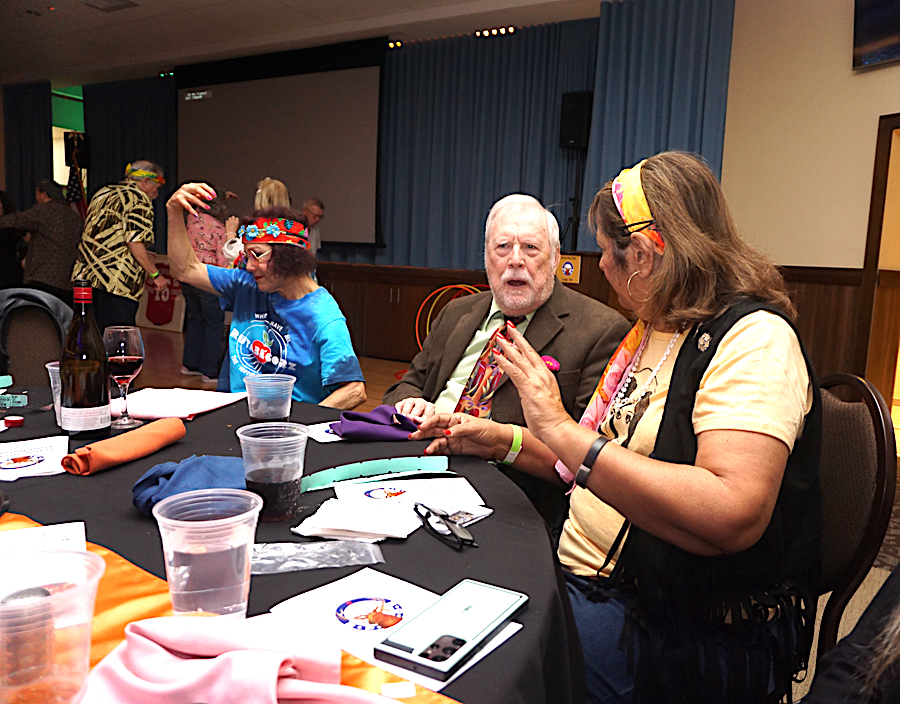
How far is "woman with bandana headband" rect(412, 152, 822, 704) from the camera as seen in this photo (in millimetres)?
1108

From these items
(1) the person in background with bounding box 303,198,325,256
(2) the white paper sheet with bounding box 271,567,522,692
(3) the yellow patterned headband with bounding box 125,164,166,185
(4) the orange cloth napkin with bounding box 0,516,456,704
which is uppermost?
(3) the yellow patterned headband with bounding box 125,164,166,185

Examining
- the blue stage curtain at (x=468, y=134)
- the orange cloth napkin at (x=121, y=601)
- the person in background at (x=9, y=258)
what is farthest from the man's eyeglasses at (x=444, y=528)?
the blue stage curtain at (x=468, y=134)

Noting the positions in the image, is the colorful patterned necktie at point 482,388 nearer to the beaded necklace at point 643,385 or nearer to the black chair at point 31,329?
the beaded necklace at point 643,385

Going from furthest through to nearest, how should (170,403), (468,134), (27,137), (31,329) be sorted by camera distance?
(27,137), (468,134), (31,329), (170,403)

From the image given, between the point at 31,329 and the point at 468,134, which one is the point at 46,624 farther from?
the point at 468,134

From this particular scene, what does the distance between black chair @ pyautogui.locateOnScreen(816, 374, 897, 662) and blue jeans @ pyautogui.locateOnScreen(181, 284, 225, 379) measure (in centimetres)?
533

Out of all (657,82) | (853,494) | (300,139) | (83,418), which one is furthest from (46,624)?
(300,139)

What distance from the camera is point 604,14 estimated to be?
610 cm

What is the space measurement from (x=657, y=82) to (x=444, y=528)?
19.3ft

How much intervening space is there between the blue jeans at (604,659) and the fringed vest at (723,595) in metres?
0.02

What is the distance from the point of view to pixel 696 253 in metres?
1.29

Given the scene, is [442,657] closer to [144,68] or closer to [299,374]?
[299,374]

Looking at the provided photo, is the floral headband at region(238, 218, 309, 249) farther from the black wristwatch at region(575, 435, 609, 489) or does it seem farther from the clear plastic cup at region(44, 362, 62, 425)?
the black wristwatch at region(575, 435, 609, 489)

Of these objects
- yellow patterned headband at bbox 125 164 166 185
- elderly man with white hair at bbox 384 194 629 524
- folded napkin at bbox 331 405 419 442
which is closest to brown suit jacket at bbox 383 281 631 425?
elderly man with white hair at bbox 384 194 629 524
